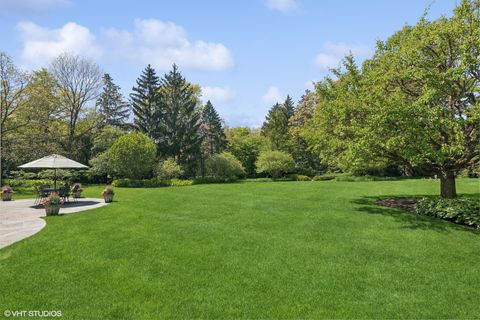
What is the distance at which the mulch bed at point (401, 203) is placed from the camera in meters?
14.9

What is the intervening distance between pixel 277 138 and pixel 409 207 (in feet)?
112

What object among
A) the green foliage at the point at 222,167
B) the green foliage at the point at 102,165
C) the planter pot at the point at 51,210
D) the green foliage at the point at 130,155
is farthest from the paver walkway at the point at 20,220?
the green foliage at the point at 222,167

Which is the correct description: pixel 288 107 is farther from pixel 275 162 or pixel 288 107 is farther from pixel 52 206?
pixel 52 206

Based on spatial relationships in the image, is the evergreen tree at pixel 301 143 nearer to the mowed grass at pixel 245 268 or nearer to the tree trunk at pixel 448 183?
the tree trunk at pixel 448 183

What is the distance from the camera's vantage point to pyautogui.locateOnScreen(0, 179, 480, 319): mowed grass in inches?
222

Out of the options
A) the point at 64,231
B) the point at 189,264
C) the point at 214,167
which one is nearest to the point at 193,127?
the point at 214,167

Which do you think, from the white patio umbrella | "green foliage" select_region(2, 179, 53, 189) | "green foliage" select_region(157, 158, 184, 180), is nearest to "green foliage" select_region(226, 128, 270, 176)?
"green foliage" select_region(157, 158, 184, 180)

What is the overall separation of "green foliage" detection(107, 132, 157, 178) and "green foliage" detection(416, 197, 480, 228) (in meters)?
24.8

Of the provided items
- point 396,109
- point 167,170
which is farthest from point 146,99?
point 396,109

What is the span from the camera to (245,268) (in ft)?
23.8

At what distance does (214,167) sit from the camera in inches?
1571

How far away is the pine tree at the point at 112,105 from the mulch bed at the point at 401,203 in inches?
1662

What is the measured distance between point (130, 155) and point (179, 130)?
12.3 meters

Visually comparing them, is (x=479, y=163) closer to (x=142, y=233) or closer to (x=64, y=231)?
(x=142, y=233)
